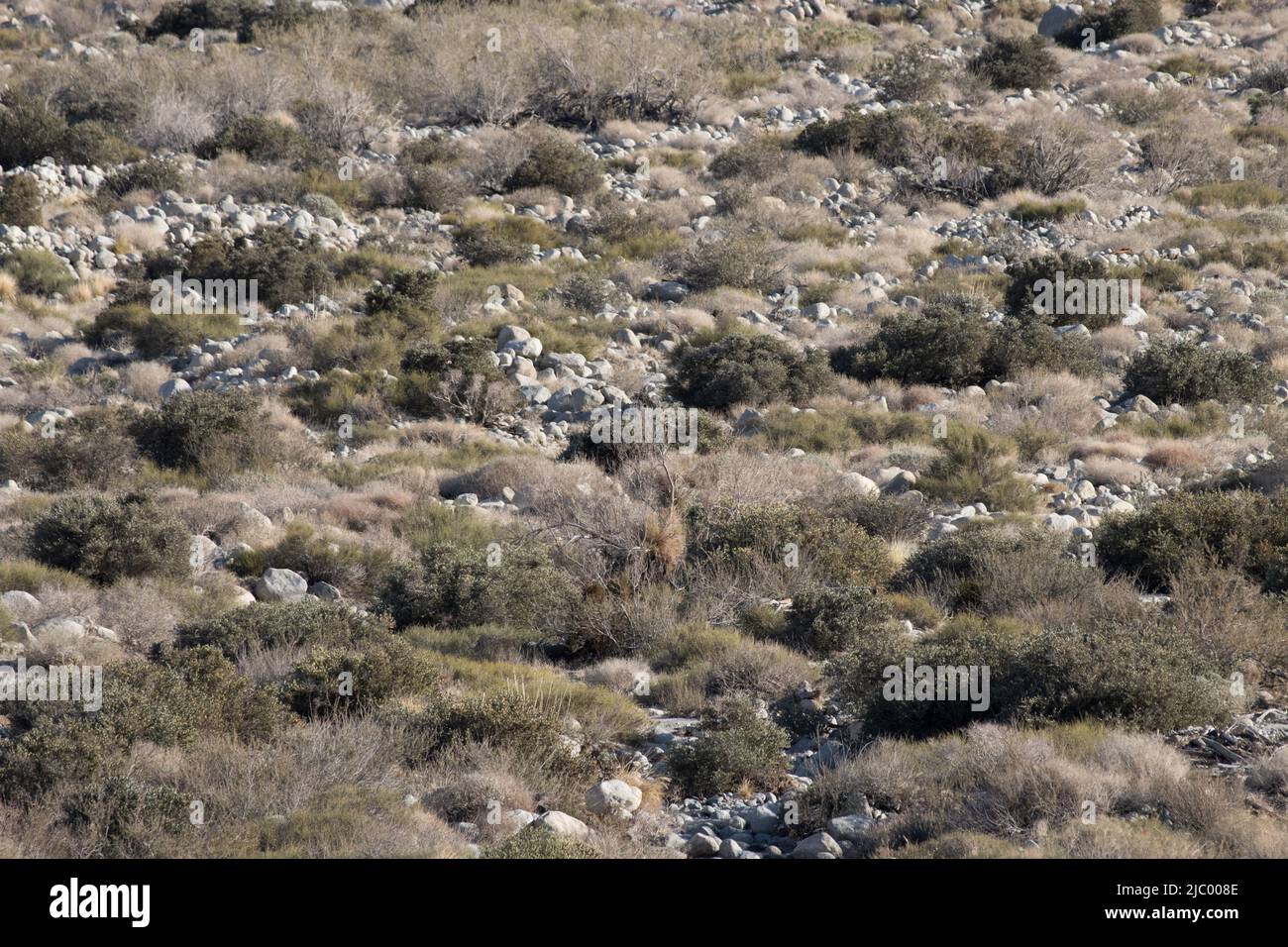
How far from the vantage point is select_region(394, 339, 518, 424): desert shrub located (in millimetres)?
14055

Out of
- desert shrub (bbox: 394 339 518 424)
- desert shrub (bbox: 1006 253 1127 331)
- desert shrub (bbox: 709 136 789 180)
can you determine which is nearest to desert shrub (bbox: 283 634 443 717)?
desert shrub (bbox: 394 339 518 424)

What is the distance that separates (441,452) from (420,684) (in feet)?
19.9

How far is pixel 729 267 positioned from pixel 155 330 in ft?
27.3

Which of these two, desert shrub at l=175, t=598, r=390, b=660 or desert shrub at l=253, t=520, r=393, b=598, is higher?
desert shrub at l=175, t=598, r=390, b=660

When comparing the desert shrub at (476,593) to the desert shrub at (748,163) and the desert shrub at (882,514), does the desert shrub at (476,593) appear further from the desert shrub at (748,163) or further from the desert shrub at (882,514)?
the desert shrub at (748,163)

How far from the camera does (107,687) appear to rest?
6.22 m

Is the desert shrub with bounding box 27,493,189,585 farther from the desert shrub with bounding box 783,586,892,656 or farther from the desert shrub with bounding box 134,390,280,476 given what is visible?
the desert shrub with bounding box 783,586,892,656

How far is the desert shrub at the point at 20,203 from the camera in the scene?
18.5 meters

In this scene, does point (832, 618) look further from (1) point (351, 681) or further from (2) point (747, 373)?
(2) point (747, 373)

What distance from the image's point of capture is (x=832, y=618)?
27.1ft

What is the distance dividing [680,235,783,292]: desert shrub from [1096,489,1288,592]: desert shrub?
968cm

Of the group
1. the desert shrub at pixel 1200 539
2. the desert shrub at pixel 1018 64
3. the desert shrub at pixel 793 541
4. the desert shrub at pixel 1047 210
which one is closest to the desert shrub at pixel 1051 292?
the desert shrub at pixel 1047 210

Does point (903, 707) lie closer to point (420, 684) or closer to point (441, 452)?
point (420, 684)

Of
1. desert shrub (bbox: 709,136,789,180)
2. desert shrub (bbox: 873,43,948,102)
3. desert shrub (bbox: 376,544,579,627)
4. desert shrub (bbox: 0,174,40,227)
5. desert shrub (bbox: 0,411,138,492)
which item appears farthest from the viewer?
desert shrub (bbox: 873,43,948,102)
